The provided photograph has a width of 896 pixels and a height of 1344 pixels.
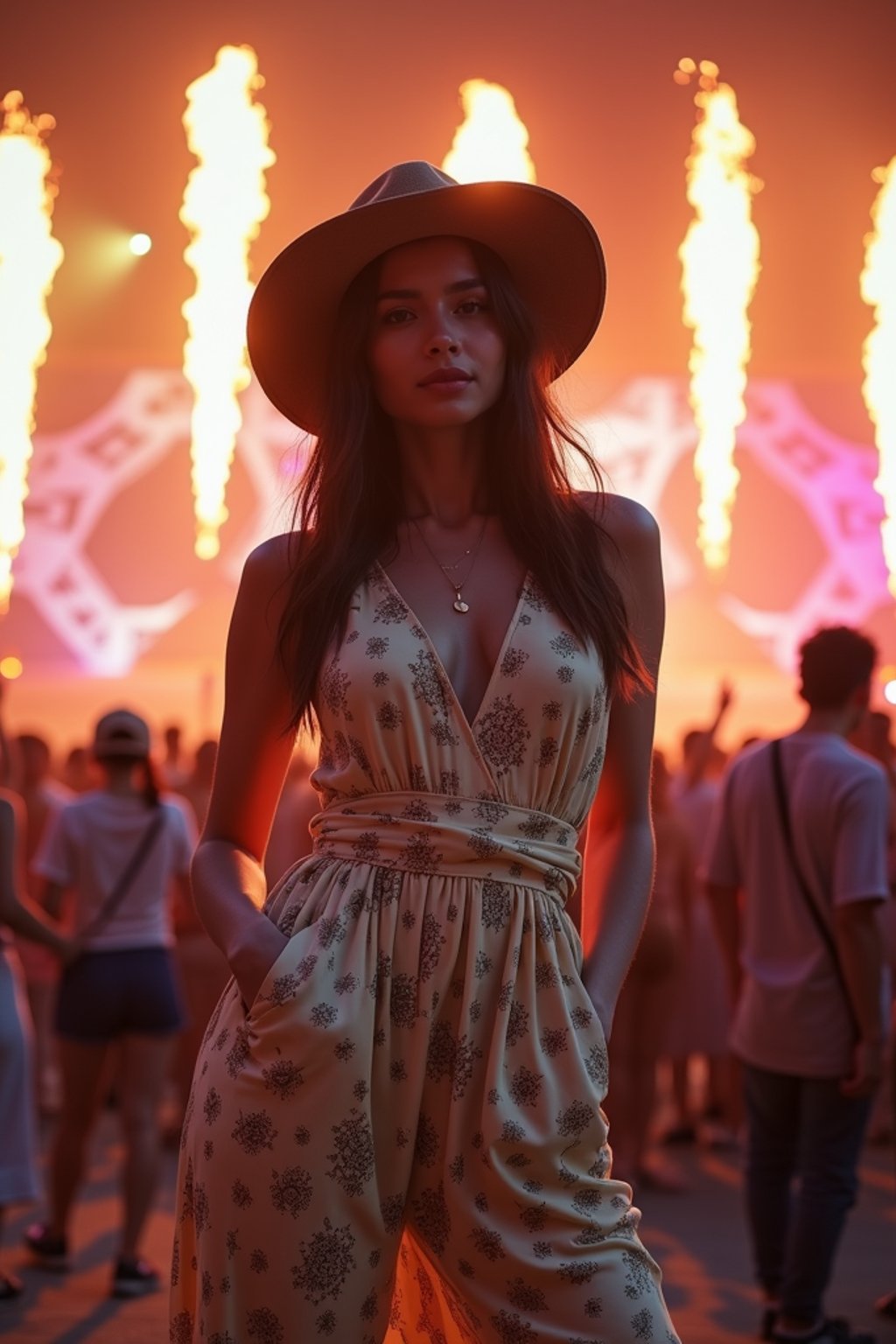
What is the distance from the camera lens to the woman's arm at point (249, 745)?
85.8 inches

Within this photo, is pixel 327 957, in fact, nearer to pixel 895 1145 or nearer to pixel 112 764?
pixel 112 764

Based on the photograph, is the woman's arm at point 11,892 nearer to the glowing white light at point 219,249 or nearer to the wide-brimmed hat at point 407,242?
the wide-brimmed hat at point 407,242

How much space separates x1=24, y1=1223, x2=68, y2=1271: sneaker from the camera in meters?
5.61

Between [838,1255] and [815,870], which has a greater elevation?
[815,870]

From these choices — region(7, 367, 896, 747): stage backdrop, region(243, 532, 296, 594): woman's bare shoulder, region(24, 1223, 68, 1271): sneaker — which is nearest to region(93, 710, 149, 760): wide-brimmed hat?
region(24, 1223, 68, 1271): sneaker

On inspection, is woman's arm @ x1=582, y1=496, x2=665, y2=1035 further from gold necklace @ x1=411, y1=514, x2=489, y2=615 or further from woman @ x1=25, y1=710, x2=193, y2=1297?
woman @ x1=25, y1=710, x2=193, y2=1297

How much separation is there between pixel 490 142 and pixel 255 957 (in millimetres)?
10715

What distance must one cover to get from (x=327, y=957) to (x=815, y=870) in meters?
2.88

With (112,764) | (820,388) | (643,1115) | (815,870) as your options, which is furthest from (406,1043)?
(820,388)

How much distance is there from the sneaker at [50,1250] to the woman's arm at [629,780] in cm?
416

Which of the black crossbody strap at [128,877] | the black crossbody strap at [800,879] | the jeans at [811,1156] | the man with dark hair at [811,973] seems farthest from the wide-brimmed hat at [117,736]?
the jeans at [811,1156]

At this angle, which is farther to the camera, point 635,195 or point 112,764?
point 635,195

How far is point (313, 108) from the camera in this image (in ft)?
37.3

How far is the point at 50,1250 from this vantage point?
5629 mm
